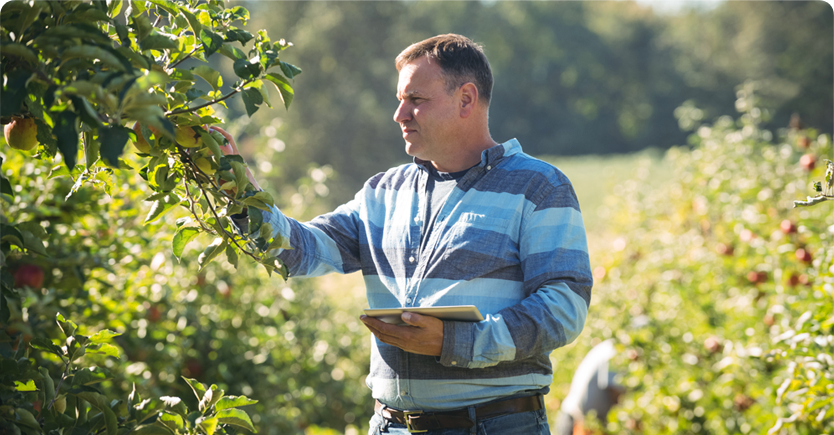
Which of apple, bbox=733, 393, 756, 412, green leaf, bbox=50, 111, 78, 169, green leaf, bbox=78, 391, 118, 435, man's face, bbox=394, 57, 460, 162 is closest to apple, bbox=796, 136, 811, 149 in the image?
apple, bbox=733, 393, 756, 412

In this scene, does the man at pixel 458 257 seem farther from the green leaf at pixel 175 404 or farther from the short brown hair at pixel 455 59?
the green leaf at pixel 175 404

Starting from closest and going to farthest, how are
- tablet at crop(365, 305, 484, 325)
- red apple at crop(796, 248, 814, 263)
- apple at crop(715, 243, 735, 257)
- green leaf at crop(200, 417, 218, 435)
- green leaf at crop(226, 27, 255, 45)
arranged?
green leaf at crop(226, 27, 255, 45) < green leaf at crop(200, 417, 218, 435) < tablet at crop(365, 305, 484, 325) < red apple at crop(796, 248, 814, 263) < apple at crop(715, 243, 735, 257)

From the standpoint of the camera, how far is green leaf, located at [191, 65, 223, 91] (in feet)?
3.31

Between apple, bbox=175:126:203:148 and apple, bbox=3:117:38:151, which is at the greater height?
apple, bbox=3:117:38:151

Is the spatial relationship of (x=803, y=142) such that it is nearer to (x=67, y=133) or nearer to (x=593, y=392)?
(x=593, y=392)

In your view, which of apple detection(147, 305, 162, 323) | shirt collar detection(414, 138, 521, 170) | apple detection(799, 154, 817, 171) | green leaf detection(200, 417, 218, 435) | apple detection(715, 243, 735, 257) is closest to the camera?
green leaf detection(200, 417, 218, 435)

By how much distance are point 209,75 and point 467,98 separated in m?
0.79

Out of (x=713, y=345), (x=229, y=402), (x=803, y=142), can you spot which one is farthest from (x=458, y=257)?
(x=803, y=142)

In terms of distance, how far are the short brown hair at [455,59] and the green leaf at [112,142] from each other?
95 cm

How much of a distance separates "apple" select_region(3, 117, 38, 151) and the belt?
915 mm

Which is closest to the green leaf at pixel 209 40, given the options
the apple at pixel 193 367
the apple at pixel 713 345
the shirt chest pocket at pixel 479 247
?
the shirt chest pocket at pixel 479 247

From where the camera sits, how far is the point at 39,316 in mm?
1755

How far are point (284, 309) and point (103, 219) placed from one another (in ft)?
4.79

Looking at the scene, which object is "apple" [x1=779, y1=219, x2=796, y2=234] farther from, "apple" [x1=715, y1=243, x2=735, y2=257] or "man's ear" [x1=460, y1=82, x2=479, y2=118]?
"man's ear" [x1=460, y1=82, x2=479, y2=118]
